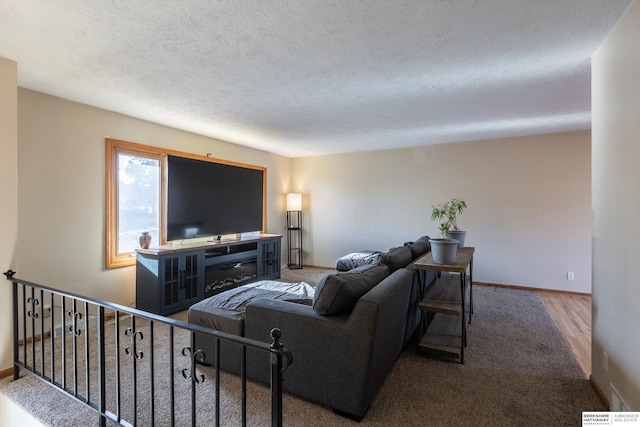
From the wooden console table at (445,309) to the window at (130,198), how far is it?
10.9ft

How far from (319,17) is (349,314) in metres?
1.79

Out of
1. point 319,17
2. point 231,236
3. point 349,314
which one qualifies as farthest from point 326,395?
point 231,236

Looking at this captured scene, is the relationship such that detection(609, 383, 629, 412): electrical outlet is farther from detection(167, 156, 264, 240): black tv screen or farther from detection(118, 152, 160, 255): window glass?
detection(118, 152, 160, 255): window glass

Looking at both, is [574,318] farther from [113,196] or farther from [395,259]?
[113,196]

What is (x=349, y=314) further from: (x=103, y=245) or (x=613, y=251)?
(x=103, y=245)

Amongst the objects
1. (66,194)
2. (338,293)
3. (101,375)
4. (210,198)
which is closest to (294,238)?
(210,198)

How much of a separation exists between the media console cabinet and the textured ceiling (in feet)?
5.51

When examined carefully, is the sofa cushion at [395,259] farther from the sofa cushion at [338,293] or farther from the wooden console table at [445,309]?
the sofa cushion at [338,293]

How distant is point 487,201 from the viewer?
16.3 feet

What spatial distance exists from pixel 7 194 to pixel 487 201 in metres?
5.74

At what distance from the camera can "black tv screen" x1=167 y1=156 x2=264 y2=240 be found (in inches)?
159

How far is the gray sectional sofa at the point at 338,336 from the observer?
1761mm

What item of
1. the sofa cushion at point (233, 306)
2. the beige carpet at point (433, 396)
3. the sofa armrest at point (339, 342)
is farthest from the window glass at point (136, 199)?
the sofa armrest at point (339, 342)

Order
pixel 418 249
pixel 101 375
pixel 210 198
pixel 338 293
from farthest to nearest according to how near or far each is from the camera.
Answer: pixel 210 198, pixel 418 249, pixel 338 293, pixel 101 375
